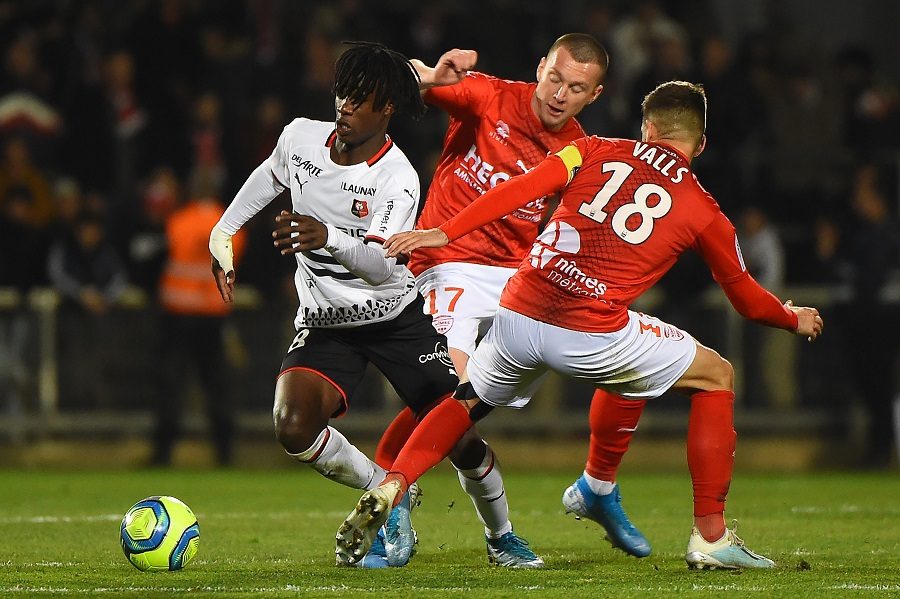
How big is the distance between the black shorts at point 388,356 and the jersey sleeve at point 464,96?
1093mm

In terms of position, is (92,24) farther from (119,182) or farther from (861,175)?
(861,175)

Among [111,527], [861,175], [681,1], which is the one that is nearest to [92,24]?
[681,1]

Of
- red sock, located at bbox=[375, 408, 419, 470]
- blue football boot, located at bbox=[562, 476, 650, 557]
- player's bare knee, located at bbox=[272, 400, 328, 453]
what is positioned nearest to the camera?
player's bare knee, located at bbox=[272, 400, 328, 453]

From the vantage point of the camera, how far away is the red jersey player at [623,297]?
20.8 ft

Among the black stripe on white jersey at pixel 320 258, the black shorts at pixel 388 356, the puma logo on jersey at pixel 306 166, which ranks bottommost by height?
the black shorts at pixel 388 356

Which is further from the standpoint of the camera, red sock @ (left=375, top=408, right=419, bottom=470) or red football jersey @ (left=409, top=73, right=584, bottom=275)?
red football jersey @ (left=409, top=73, right=584, bottom=275)

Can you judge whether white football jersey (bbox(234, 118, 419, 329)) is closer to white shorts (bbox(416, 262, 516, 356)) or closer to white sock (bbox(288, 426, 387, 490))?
white shorts (bbox(416, 262, 516, 356))

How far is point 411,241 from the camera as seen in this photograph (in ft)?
19.6

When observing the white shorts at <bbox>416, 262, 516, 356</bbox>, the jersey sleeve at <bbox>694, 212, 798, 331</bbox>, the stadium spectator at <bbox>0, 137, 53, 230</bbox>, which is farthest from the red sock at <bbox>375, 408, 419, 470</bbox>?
the stadium spectator at <bbox>0, 137, 53, 230</bbox>

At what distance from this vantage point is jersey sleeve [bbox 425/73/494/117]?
7.50 m

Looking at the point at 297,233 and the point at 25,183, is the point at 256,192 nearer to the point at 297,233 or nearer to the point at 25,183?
the point at 297,233

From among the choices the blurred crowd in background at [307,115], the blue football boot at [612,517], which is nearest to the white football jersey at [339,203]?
the blue football boot at [612,517]

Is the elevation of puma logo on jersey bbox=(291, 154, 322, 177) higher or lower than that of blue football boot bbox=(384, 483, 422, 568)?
higher

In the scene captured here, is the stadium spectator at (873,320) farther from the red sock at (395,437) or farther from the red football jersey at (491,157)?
the red sock at (395,437)
